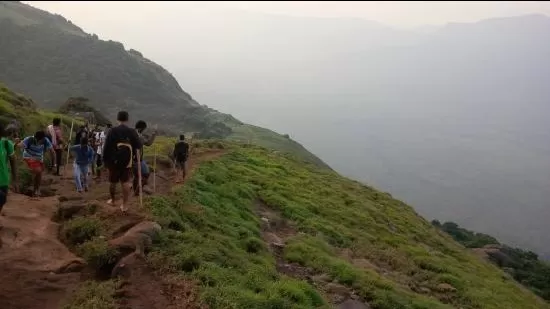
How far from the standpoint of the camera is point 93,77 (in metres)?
123

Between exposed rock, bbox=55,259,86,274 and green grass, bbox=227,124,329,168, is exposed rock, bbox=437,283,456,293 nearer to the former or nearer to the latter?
exposed rock, bbox=55,259,86,274

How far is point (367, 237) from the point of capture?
25703mm

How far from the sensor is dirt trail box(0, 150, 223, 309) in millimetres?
10695

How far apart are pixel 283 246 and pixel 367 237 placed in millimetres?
7871

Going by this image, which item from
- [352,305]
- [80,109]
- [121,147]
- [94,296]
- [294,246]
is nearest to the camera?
[94,296]

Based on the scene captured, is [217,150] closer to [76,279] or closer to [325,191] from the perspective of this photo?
[325,191]

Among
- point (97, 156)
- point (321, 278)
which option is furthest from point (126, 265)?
point (97, 156)

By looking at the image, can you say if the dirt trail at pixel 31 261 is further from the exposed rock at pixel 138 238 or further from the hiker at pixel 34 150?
the hiker at pixel 34 150

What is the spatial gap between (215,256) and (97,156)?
12.5 meters

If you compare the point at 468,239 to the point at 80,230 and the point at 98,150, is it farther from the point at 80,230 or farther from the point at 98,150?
the point at 80,230

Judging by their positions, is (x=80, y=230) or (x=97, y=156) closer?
(x=80, y=230)

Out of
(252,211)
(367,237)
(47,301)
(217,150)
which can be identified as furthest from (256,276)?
(217,150)

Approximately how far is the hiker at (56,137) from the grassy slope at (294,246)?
588cm

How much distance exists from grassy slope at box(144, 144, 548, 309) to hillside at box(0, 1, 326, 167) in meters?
70.7
